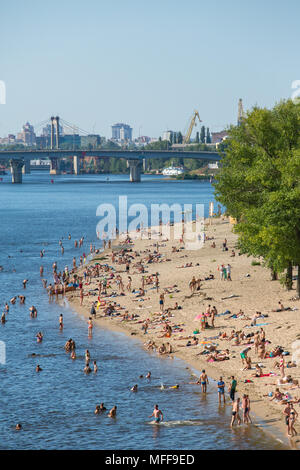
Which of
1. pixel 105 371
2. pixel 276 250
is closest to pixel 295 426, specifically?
pixel 105 371

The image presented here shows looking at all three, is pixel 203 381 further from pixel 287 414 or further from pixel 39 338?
pixel 39 338

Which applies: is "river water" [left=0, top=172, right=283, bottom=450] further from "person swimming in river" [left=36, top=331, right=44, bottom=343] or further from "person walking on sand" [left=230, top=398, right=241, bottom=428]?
"person walking on sand" [left=230, top=398, right=241, bottom=428]

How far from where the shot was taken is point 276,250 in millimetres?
43969

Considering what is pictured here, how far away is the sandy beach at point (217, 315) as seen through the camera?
115ft

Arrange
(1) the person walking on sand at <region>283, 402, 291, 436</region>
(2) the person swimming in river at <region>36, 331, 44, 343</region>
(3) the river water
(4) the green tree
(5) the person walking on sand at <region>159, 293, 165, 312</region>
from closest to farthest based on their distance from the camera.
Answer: (1) the person walking on sand at <region>283, 402, 291, 436</region>, (3) the river water, (4) the green tree, (2) the person swimming in river at <region>36, 331, 44, 343</region>, (5) the person walking on sand at <region>159, 293, 165, 312</region>

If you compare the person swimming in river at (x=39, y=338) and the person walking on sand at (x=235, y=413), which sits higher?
the person walking on sand at (x=235, y=413)

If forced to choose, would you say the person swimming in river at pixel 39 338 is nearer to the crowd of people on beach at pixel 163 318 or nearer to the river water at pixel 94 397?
the crowd of people on beach at pixel 163 318

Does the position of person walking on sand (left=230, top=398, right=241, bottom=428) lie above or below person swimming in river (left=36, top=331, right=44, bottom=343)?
above

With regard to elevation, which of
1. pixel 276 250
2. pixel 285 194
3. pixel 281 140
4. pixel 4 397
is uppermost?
pixel 281 140

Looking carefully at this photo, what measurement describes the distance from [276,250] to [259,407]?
1403cm

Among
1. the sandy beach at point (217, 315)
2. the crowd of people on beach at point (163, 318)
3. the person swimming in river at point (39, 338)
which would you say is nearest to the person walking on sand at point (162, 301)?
the crowd of people on beach at point (163, 318)

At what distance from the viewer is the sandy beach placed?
35.0 m

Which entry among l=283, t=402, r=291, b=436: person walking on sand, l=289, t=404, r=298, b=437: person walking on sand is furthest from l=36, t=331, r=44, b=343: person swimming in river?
l=289, t=404, r=298, b=437: person walking on sand
